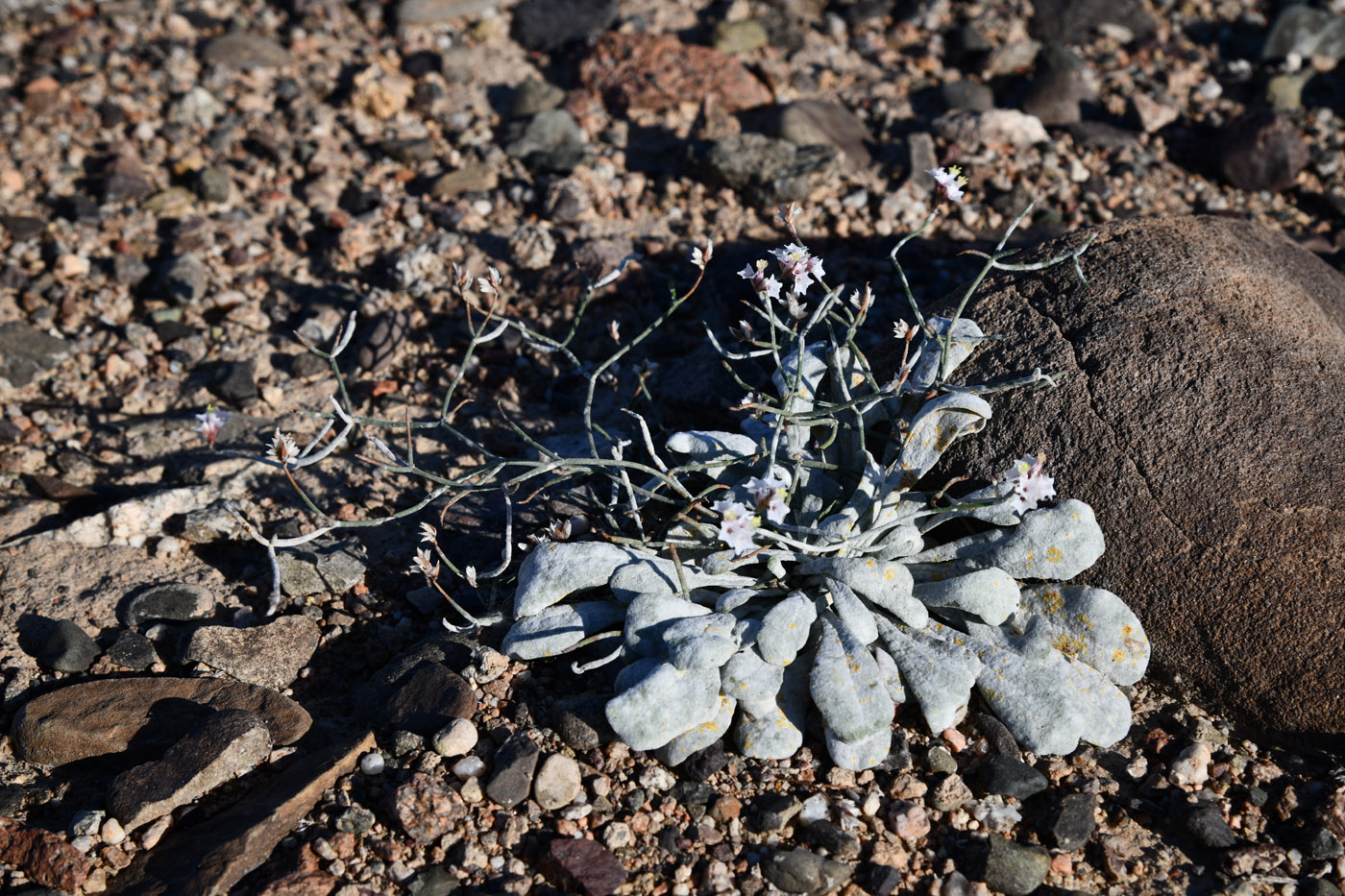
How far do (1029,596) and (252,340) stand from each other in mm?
3281

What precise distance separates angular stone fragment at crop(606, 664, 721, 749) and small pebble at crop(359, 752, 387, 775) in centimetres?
61

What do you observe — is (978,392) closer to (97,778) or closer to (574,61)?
(97,778)

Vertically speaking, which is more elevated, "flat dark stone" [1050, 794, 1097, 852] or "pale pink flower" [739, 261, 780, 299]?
"pale pink flower" [739, 261, 780, 299]

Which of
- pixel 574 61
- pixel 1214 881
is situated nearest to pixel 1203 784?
pixel 1214 881

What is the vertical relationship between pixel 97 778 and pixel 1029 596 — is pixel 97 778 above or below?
below

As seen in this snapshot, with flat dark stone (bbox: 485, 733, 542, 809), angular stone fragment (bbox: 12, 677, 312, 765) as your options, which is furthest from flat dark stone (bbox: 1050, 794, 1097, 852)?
angular stone fragment (bbox: 12, 677, 312, 765)

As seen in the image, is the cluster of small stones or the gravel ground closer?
the gravel ground

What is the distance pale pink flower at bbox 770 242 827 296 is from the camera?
2.88 m

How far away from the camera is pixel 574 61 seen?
5660 mm

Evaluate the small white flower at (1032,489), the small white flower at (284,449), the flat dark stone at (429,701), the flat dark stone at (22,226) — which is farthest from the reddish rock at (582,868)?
the flat dark stone at (22,226)

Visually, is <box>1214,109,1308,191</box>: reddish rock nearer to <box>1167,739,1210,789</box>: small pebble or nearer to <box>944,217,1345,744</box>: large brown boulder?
<box>944,217,1345,744</box>: large brown boulder

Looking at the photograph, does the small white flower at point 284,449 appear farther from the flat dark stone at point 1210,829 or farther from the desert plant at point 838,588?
the flat dark stone at point 1210,829

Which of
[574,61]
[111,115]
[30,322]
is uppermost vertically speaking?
[574,61]

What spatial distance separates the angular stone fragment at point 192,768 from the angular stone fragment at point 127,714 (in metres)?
0.10
